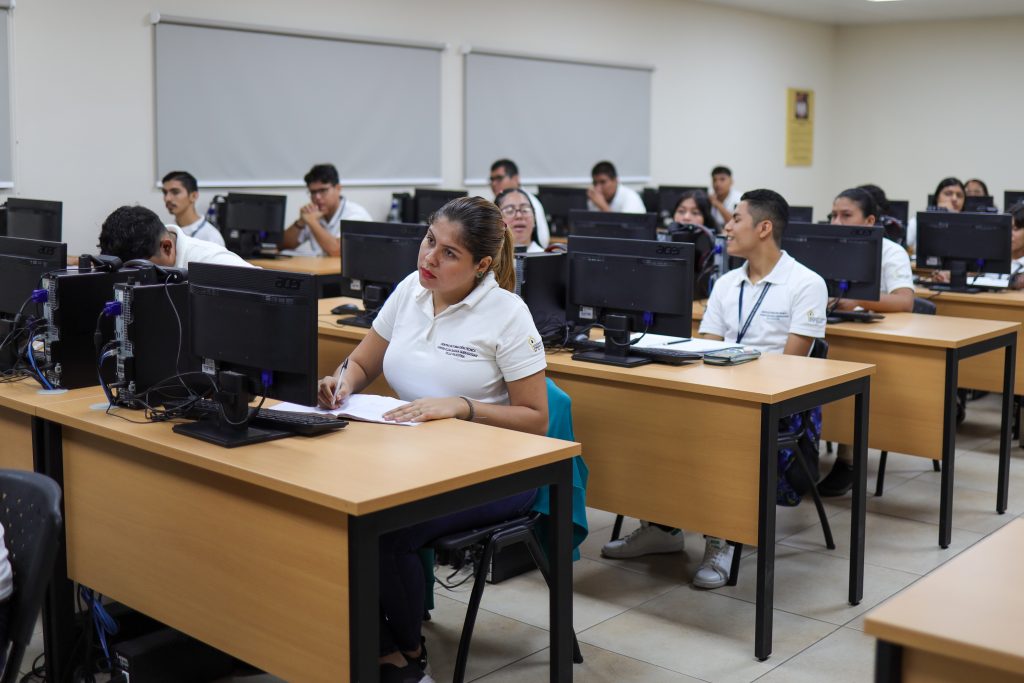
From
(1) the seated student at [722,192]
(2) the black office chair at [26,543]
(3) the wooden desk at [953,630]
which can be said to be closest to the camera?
(3) the wooden desk at [953,630]

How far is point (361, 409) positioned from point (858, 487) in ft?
5.16

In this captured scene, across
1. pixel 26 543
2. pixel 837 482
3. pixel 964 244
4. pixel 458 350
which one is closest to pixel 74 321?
pixel 458 350

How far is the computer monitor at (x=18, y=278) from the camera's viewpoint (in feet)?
10.0

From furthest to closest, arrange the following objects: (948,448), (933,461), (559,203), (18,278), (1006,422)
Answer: (559,203) < (933,461) < (1006,422) < (948,448) < (18,278)

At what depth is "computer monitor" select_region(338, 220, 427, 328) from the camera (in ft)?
14.3

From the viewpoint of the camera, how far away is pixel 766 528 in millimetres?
3021

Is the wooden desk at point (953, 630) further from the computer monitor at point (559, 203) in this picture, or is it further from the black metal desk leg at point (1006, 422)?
the computer monitor at point (559, 203)

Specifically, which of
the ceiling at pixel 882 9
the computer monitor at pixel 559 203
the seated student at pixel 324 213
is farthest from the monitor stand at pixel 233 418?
the ceiling at pixel 882 9

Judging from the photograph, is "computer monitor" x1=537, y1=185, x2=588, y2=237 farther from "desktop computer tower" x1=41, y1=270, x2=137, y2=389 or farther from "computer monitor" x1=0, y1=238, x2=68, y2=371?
"desktop computer tower" x1=41, y1=270, x2=137, y2=389

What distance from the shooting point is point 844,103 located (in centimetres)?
1289

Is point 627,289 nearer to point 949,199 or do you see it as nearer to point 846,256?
point 846,256

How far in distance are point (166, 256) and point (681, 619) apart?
1.89m

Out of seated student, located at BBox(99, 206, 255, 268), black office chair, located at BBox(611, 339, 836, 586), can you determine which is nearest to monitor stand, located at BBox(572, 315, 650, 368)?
black office chair, located at BBox(611, 339, 836, 586)

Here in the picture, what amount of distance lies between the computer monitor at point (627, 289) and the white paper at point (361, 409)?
0.86 metres
